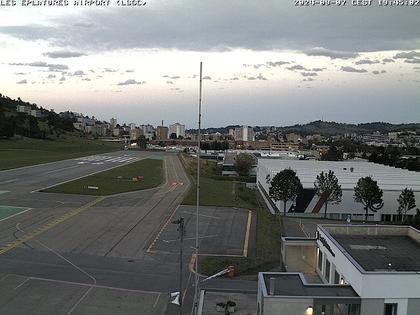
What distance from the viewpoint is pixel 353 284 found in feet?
55.9

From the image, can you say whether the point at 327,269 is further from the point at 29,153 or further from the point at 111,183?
the point at 29,153

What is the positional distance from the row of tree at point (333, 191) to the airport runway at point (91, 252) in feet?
20.3

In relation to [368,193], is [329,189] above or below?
above

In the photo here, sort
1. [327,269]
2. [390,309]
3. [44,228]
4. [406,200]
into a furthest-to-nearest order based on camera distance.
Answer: [406,200] → [44,228] → [327,269] → [390,309]

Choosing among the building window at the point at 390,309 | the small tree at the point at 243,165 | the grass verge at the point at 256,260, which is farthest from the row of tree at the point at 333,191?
the small tree at the point at 243,165

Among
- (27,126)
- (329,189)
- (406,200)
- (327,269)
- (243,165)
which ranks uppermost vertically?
(27,126)

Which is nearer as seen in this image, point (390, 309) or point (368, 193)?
point (390, 309)

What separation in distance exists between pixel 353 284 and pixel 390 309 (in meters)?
1.50

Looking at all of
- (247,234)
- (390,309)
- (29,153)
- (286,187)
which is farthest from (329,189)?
(29,153)

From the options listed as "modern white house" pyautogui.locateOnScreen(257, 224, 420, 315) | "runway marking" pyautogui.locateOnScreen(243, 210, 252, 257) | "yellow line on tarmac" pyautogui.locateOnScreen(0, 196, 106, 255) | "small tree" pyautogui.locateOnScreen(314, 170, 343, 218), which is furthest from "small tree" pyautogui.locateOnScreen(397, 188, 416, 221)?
"yellow line on tarmac" pyautogui.locateOnScreen(0, 196, 106, 255)

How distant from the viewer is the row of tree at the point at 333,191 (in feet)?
148

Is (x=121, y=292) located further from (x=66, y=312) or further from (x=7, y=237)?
(x=7, y=237)

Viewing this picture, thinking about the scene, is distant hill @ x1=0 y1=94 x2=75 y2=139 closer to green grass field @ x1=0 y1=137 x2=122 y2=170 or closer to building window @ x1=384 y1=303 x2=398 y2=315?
green grass field @ x1=0 y1=137 x2=122 y2=170

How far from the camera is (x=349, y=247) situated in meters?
21.2
